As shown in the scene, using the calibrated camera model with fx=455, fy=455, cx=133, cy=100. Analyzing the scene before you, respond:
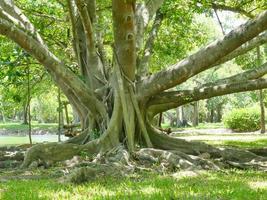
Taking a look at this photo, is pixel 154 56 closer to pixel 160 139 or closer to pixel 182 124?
pixel 160 139

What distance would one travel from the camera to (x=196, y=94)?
10.0 m

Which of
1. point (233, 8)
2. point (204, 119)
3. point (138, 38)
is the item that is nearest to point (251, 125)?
point (233, 8)

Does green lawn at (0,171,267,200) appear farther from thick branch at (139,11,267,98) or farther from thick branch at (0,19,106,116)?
thick branch at (0,19,106,116)

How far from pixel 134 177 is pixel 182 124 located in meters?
38.7

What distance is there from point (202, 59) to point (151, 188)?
4.10 metres

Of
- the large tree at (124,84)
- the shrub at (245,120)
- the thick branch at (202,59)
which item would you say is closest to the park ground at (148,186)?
the large tree at (124,84)

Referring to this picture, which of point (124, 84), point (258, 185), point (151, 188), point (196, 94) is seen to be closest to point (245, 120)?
point (196, 94)

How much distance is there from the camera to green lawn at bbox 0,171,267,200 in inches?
196

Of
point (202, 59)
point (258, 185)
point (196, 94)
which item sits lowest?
point (258, 185)

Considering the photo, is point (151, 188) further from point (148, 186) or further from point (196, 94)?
point (196, 94)

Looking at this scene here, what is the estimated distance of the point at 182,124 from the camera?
45.2 metres

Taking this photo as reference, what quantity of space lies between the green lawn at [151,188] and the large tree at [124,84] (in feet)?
8.14

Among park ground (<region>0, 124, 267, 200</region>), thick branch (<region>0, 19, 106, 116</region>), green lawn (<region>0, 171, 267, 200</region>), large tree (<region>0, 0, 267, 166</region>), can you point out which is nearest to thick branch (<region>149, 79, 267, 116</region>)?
large tree (<region>0, 0, 267, 166</region>)

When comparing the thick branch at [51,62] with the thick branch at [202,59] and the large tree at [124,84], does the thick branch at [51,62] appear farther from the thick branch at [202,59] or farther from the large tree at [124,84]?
the thick branch at [202,59]
